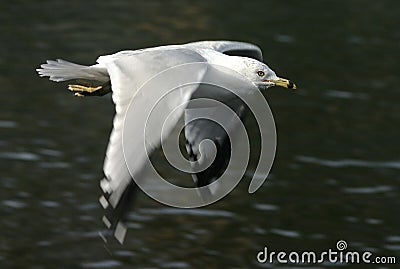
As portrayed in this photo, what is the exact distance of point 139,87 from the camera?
7.29 metres

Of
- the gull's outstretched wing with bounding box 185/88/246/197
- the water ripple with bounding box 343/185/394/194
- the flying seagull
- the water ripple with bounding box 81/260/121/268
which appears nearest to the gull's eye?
the flying seagull

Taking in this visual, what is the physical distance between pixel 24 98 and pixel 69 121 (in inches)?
35.7

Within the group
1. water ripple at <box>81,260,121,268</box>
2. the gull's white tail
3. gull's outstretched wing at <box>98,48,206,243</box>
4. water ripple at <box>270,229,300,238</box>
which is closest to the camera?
gull's outstretched wing at <box>98,48,206,243</box>

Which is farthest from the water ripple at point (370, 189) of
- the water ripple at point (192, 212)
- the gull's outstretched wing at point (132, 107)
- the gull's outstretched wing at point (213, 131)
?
the gull's outstretched wing at point (132, 107)

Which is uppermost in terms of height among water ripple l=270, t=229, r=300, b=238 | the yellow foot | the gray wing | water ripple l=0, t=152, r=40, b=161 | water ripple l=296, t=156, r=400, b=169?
the gray wing

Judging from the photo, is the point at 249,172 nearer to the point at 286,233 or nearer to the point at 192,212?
the point at 192,212

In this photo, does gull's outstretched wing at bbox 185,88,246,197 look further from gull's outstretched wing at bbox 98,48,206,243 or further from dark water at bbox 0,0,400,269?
dark water at bbox 0,0,400,269

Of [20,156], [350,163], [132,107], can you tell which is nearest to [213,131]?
[132,107]

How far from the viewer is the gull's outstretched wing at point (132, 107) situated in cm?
674

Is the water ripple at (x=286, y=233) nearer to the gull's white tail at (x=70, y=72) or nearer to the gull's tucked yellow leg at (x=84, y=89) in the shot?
the gull's tucked yellow leg at (x=84, y=89)

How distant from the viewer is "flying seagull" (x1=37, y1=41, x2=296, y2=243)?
676cm

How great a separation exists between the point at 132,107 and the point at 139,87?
0.71 ft

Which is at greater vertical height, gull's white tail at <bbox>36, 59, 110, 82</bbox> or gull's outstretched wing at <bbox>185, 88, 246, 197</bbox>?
gull's white tail at <bbox>36, 59, 110, 82</bbox>

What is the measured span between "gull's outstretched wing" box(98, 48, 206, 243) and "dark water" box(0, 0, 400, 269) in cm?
305
